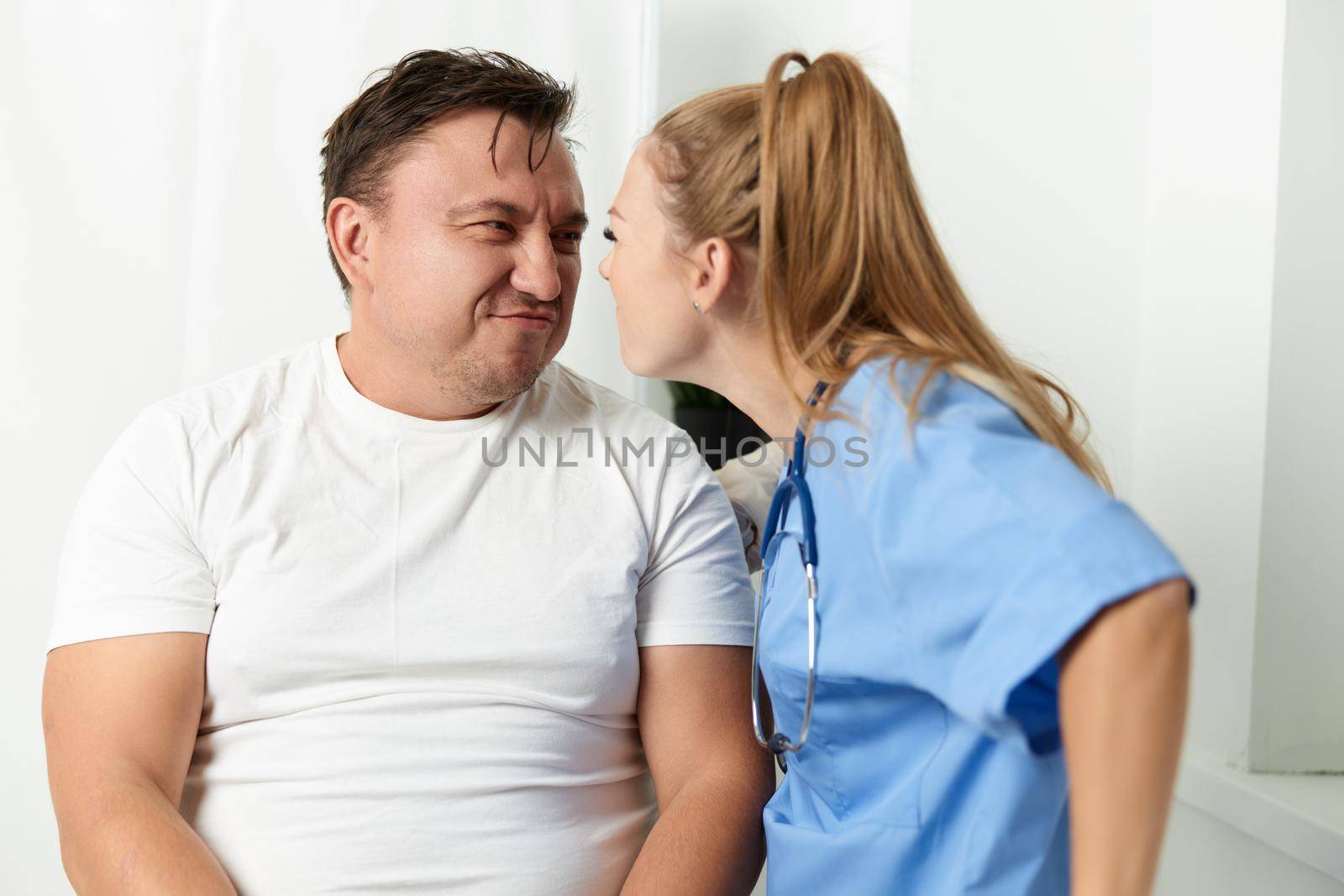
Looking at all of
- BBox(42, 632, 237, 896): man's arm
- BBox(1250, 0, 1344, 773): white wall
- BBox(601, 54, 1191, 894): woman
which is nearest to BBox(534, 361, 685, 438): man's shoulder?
BBox(601, 54, 1191, 894): woman

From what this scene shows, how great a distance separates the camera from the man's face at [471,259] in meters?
1.37

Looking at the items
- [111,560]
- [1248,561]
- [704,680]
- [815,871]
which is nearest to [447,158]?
Answer: [111,560]

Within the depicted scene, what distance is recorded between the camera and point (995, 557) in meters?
0.81

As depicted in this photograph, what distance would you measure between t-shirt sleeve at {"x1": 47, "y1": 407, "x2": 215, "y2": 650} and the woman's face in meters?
0.52

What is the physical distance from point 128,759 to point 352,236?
0.68 metres

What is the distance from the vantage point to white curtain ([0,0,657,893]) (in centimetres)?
166

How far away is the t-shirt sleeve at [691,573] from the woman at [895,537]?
23 centimetres

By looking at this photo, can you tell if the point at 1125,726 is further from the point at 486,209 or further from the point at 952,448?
the point at 486,209

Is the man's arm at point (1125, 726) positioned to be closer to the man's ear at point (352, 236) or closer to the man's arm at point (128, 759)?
the man's arm at point (128, 759)

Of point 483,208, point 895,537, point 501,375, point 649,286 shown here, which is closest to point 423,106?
point 483,208

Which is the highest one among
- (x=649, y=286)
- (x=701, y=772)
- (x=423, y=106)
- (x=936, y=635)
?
(x=423, y=106)

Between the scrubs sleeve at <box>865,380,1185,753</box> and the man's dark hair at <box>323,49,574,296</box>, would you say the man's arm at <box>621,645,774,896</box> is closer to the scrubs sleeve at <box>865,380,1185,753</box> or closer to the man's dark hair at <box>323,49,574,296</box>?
the scrubs sleeve at <box>865,380,1185,753</box>

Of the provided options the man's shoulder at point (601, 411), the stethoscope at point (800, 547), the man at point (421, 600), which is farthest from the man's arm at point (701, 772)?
the man's shoulder at point (601, 411)

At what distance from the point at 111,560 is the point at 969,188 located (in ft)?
4.12
